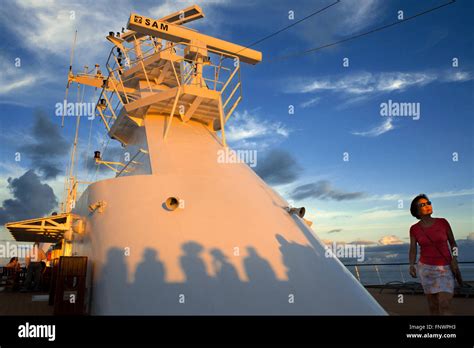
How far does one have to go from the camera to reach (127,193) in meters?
7.54

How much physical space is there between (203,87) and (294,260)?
5.44m

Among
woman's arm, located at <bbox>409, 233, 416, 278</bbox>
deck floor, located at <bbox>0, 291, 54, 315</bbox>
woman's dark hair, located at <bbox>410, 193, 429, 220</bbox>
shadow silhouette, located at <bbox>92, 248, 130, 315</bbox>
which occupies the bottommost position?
deck floor, located at <bbox>0, 291, 54, 315</bbox>

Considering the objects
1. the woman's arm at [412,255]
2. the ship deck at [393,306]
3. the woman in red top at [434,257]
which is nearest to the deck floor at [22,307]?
the ship deck at [393,306]

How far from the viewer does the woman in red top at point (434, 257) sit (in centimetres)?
405

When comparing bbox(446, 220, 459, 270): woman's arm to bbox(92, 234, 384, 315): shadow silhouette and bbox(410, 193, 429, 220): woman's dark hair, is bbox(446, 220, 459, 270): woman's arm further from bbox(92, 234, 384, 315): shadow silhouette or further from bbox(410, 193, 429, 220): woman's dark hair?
bbox(92, 234, 384, 315): shadow silhouette

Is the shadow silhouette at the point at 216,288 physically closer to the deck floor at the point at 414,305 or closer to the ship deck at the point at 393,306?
the ship deck at the point at 393,306

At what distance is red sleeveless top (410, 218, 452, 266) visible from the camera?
4082mm

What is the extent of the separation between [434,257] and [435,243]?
0.16 meters

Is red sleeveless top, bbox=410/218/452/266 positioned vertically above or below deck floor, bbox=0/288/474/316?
above

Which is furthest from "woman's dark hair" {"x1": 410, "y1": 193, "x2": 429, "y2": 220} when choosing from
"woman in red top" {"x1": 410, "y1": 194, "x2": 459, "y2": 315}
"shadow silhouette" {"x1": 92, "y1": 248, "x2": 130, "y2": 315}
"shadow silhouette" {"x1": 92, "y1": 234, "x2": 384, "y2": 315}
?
"shadow silhouette" {"x1": 92, "y1": 248, "x2": 130, "y2": 315}

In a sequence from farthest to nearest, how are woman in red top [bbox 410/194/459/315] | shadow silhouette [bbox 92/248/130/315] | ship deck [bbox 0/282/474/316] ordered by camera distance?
1. ship deck [bbox 0/282/474/316]
2. shadow silhouette [bbox 92/248/130/315]
3. woman in red top [bbox 410/194/459/315]

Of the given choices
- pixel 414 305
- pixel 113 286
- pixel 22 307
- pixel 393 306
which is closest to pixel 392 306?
pixel 393 306

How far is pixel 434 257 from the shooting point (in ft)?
13.5

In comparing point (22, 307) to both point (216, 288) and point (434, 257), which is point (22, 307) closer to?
point (216, 288)
